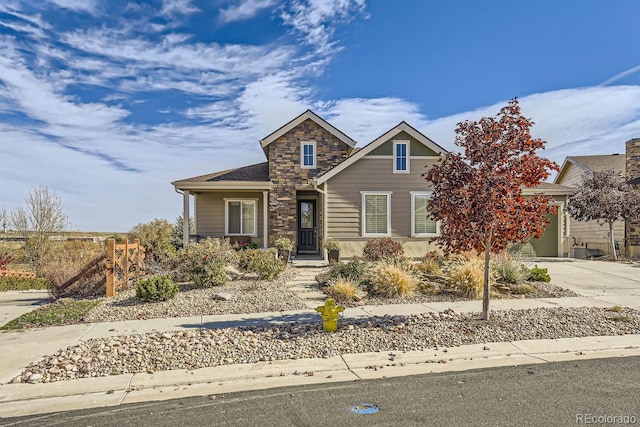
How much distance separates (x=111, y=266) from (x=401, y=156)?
11.4m

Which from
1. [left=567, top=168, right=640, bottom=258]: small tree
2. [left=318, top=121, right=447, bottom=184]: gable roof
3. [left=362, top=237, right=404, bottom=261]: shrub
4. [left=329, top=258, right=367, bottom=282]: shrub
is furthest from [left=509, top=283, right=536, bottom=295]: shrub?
[left=567, top=168, right=640, bottom=258]: small tree

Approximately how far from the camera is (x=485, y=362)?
5.71 m

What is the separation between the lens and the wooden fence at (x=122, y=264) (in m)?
10.1

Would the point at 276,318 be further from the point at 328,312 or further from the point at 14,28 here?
the point at 14,28

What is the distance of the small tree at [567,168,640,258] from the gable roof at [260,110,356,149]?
1055cm

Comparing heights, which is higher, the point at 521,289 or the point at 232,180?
the point at 232,180

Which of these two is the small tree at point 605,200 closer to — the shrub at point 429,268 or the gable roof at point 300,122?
the shrub at point 429,268

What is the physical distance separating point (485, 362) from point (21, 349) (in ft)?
21.6

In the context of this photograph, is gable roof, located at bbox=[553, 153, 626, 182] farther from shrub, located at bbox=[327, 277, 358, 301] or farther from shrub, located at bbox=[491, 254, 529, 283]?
shrub, located at bbox=[327, 277, 358, 301]

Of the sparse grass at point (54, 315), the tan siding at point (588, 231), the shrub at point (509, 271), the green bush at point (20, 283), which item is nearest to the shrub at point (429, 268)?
the shrub at point (509, 271)

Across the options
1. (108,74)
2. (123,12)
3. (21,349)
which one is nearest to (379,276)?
(21,349)

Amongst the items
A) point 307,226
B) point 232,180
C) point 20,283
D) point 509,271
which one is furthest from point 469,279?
point 20,283

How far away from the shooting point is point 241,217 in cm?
1931

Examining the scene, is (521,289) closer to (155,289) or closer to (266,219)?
(155,289)
